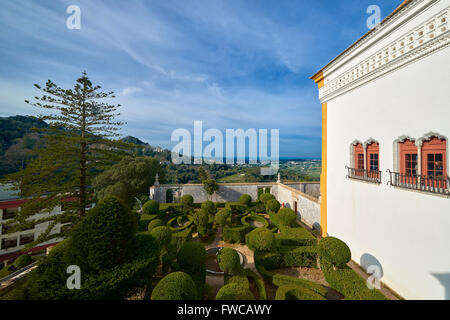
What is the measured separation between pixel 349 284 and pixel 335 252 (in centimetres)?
73

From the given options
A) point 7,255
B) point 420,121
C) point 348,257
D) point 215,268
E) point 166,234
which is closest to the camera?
point 420,121

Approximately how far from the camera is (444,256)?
10.8 feet

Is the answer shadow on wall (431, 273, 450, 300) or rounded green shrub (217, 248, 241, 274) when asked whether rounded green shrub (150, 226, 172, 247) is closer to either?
rounded green shrub (217, 248, 241, 274)

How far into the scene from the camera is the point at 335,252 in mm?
4512

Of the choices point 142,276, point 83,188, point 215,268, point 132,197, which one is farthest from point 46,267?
point 132,197

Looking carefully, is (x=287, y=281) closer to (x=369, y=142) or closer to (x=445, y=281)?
(x=445, y=281)

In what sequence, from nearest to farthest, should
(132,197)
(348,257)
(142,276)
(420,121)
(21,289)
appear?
(21,289)
(142,276)
(420,121)
(348,257)
(132,197)

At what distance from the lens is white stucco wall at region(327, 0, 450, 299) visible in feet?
11.0

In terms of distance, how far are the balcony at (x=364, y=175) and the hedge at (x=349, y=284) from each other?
2.83 metres

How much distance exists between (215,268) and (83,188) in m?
7.04

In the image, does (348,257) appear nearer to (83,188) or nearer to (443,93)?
(443,93)

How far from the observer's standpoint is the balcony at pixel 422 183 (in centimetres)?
329

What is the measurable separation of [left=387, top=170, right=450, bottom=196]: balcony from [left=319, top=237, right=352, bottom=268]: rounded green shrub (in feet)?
7.51

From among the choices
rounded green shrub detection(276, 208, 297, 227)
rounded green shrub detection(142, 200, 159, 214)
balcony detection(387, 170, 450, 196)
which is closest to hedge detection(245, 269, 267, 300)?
rounded green shrub detection(276, 208, 297, 227)
